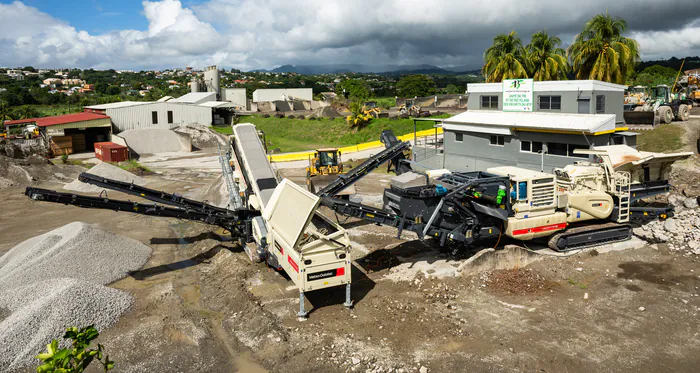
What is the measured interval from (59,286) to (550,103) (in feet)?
73.8

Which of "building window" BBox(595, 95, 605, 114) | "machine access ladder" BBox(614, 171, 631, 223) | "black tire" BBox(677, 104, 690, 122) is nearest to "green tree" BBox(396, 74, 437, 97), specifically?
"black tire" BBox(677, 104, 690, 122)

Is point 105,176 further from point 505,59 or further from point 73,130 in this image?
point 505,59

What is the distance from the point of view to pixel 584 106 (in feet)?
75.0

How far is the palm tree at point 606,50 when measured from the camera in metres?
29.0

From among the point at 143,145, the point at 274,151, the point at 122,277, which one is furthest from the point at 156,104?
the point at 122,277

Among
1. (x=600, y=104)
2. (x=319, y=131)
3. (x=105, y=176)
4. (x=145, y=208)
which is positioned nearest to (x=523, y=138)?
(x=600, y=104)

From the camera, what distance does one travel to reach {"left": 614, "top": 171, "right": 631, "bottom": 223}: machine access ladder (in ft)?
50.2

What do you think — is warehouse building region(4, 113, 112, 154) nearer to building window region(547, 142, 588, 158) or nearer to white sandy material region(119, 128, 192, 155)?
white sandy material region(119, 128, 192, 155)

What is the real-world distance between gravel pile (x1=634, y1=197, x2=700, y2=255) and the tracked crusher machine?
0.44 metres

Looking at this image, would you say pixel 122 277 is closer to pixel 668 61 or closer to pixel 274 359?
pixel 274 359

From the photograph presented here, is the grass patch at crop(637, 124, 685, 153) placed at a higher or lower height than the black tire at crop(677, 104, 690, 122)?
lower

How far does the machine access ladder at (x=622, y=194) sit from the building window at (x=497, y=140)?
9.94 m

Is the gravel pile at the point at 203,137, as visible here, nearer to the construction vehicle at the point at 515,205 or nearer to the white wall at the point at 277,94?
the construction vehicle at the point at 515,205

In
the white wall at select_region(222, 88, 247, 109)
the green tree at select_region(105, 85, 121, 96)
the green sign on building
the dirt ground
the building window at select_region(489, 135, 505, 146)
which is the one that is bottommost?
the dirt ground
